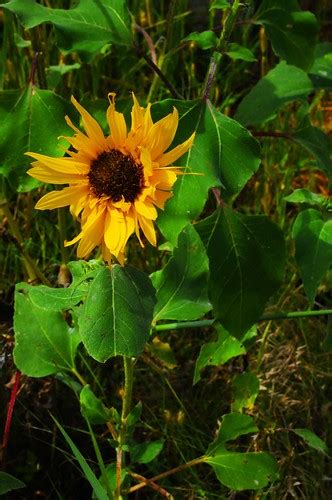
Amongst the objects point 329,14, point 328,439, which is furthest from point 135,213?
point 329,14

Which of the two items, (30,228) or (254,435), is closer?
(254,435)

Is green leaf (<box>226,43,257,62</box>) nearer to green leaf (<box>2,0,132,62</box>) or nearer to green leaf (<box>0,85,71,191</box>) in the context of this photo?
green leaf (<box>2,0,132,62</box>)

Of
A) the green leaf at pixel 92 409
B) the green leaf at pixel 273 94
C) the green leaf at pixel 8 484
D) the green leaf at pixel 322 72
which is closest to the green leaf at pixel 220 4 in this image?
the green leaf at pixel 273 94

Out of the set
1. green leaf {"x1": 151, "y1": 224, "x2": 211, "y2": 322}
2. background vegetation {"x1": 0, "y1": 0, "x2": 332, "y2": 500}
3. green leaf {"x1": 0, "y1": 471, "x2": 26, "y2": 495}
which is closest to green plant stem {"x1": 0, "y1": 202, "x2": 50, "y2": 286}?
background vegetation {"x1": 0, "y1": 0, "x2": 332, "y2": 500}

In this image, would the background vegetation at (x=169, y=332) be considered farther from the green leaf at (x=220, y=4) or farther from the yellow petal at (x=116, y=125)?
the yellow petal at (x=116, y=125)

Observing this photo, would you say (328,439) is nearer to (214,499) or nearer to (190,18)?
(214,499)

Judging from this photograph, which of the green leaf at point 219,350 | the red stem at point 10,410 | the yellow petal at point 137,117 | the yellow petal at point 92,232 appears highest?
the yellow petal at point 137,117
